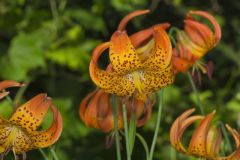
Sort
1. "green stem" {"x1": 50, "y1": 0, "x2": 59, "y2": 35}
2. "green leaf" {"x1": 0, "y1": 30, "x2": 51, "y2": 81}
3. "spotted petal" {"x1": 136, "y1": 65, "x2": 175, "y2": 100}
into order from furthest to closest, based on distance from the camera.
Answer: "green stem" {"x1": 50, "y1": 0, "x2": 59, "y2": 35}
"green leaf" {"x1": 0, "y1": 30, "x2": 51, "y2": 81}
"spotted petal" {"x1": 136, "y1": 65, "x2": 175, "y2": 100}

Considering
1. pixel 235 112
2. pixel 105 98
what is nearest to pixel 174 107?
pixel 235 112

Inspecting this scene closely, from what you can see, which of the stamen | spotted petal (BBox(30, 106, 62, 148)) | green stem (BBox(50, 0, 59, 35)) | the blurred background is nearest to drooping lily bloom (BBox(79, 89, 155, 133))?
the stamen

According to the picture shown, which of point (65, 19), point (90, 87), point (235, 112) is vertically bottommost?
point (235, 112)

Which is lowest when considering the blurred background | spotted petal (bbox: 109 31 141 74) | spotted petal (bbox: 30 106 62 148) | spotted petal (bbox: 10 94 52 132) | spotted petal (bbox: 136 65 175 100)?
the blurred background

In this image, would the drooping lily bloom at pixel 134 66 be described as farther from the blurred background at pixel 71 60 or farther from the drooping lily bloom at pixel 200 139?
the blurred background at pixel 71 60

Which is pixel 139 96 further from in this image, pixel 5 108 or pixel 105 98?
pixel 5 108

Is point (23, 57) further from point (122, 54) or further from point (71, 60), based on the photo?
point (122, 54)

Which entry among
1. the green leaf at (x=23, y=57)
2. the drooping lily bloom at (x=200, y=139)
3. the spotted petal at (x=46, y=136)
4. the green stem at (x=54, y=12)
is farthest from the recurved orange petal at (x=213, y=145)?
the green stem at (x=54, y=12)

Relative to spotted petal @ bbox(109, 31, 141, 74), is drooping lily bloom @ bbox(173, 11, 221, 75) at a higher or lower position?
lower

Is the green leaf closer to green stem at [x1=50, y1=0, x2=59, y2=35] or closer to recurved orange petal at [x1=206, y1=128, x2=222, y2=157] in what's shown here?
green stem at [x1=50, y1=0, x2=59, y2=35]
